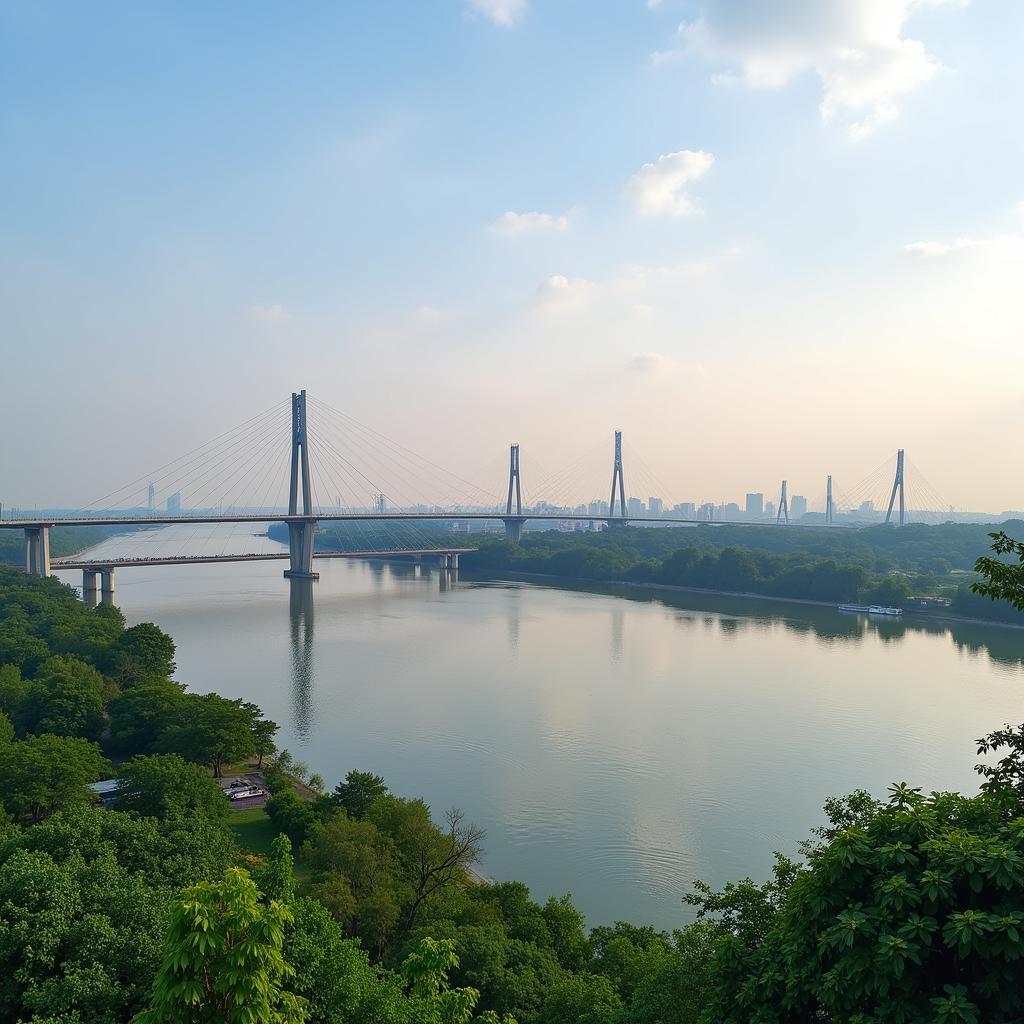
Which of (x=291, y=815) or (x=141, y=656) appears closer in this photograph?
(x=291, y=815)

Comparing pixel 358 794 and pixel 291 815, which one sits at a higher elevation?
pixel 358 794

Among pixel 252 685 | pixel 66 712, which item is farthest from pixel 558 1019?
pixel 252 685

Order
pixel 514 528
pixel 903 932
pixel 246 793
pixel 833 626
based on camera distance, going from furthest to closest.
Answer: pixel 514 528, pixel 833 626, pixel 246 793, pixel 903 932

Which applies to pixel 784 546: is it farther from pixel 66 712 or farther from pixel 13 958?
pixel 13 958

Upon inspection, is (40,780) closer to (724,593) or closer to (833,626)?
(833,626)

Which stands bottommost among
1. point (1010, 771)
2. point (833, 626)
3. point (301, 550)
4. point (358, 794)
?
point (833, 626)

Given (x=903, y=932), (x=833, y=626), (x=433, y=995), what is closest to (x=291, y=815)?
(x=433, y=995)

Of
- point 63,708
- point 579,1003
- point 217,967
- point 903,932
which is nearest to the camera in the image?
point 217,967

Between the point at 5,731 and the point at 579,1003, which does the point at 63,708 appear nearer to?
the point at 5,731
